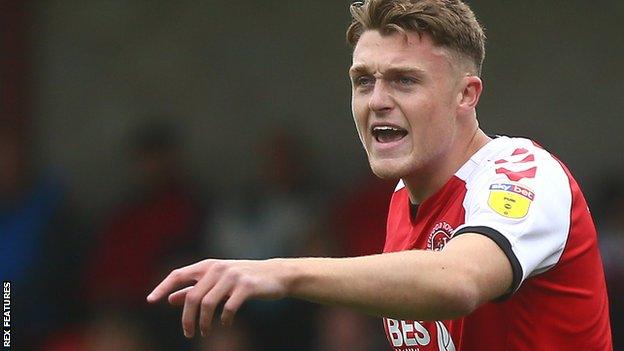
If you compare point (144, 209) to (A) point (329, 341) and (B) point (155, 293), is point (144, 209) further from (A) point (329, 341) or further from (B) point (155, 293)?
(B) point (155, 293)

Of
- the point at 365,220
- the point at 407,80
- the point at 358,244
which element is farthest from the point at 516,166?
the point at 365,220

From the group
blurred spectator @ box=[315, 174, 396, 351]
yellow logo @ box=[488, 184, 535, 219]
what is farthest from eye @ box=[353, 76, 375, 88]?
blurred spectator @ box=[315, 174, 396, 351]

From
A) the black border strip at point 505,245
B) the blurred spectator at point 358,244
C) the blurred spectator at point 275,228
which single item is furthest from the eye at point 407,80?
the blurred spectator at point 275,228

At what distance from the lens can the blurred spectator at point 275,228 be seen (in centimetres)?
825

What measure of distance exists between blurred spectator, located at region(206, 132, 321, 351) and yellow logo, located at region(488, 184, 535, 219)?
15.3ft

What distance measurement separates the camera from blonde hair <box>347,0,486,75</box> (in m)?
4.08

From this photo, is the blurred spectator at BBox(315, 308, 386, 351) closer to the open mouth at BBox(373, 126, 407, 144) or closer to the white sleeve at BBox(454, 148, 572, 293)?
the open mouth at BBox(373, 126, 407, 144)

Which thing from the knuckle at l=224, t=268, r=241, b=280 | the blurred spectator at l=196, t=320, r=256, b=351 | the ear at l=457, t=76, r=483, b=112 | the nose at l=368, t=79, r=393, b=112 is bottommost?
the blurred spectator at l=196, t=320, r=256, b=351

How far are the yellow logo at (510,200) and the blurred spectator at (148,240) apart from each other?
4933mm

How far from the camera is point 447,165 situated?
13.8 feet

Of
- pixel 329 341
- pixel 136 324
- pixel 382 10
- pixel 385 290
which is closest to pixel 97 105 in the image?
pixel 136 324

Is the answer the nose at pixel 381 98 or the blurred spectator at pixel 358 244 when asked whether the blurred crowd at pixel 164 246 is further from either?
the nose at pixel 381 98

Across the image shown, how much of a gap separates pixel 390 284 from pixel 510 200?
2.03 ft

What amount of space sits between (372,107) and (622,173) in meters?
6.11
